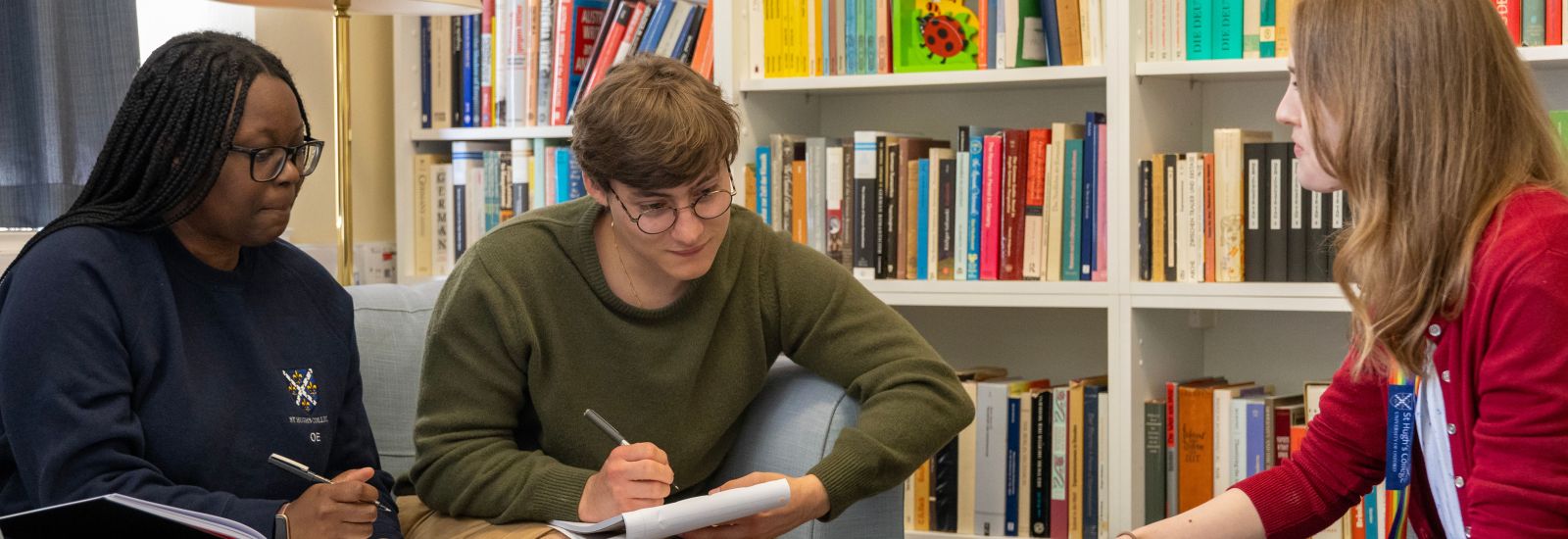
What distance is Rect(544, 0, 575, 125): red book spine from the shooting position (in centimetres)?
274

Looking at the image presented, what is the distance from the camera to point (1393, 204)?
111cm

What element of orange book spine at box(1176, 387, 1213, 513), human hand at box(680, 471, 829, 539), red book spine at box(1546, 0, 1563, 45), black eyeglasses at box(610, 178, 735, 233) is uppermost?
red book spine at box(1546, 0, 1563, 45)

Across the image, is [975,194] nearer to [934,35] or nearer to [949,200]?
[949,200]

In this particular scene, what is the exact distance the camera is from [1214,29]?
2268mm

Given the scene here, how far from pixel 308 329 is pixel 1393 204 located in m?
1.06

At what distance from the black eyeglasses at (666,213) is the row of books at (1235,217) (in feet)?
3.27

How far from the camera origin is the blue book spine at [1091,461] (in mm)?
2389

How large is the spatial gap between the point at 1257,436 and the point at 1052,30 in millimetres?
724

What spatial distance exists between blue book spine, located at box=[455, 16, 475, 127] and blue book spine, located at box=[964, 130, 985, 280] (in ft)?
3.35

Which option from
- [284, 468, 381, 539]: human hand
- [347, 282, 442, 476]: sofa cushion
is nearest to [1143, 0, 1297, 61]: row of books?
[347, 282, 442, 476]: sofa cushion

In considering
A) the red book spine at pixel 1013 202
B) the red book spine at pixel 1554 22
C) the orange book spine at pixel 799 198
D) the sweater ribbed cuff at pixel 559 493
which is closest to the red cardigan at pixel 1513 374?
the sweater ribbed cuff at pixel 559 493

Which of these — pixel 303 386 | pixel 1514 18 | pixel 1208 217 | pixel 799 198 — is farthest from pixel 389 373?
pixel 1514 18

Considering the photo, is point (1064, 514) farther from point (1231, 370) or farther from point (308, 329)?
point (308, 329)

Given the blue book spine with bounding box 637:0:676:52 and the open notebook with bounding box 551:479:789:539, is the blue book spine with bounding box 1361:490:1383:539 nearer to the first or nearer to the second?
the open notebook with bounding box 551:479:789:539
